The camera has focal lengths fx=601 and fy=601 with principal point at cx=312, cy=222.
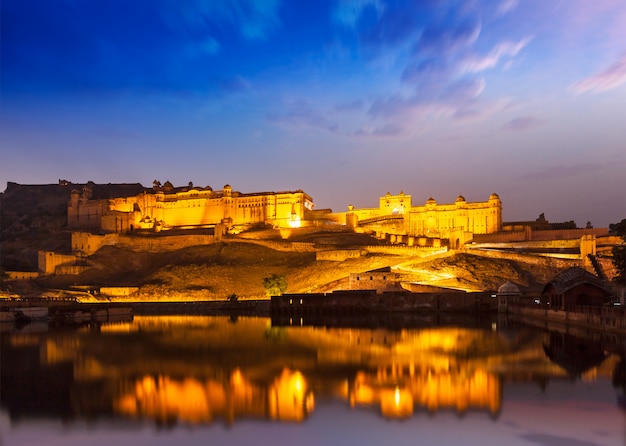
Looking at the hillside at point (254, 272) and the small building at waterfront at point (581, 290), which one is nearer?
the small building at waterfront at point (581, 290)

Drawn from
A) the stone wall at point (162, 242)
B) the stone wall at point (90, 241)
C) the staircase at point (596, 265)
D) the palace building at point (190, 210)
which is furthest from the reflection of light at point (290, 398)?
the palace building at point (190, 210)

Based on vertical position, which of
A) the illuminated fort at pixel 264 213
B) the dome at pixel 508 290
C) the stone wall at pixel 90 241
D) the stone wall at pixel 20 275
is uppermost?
the illuminated fort at pixel 264 213

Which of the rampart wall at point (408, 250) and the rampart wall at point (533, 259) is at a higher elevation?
the rampart wall at point (408, 250)

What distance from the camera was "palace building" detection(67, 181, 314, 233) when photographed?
90.9 m

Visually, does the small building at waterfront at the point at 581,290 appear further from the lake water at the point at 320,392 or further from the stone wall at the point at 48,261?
the stone wall at the point at 48,261

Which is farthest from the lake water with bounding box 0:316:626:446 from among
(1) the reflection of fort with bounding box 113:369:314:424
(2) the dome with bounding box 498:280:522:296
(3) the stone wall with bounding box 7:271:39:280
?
(3) the stone wall with bounding box 7:271:39:280

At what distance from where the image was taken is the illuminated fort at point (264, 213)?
83188 millimetres

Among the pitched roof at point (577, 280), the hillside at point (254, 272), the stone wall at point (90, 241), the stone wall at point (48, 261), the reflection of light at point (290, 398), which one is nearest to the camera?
the reflection of light at point (290, 398)

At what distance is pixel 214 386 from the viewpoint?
16.9 metres

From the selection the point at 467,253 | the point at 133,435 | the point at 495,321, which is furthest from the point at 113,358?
the point at 467,253

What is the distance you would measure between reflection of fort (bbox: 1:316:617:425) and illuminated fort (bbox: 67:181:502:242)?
5113 centimetres

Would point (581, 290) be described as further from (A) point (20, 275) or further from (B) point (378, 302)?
(A) point (20, 275)

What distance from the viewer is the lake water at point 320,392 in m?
12.2

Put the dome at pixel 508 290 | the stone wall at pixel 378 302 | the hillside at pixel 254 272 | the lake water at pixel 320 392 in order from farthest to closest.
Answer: the hillside at pixel 254 272
the stone wall at pixel 378 302
the dome at pixel 508 290
the lake water at pixel 320 392
